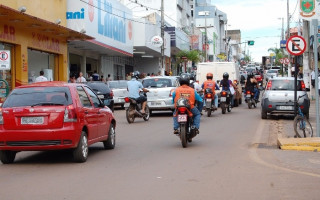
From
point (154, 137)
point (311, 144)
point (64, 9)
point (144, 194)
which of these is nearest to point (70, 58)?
point (64, 9)

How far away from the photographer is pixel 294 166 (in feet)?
31.6

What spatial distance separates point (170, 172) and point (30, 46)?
62.9 ft

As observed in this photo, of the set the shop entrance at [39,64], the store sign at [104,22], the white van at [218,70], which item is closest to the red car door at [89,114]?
the shop entrance at [39,64]

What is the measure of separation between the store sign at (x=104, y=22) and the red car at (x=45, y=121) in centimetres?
1919

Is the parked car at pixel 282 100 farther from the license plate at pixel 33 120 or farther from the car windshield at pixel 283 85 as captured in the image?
the license plate at pixel 33 120

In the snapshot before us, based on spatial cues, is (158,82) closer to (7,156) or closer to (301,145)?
(301,145)

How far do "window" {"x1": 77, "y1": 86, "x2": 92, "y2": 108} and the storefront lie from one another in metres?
9.51

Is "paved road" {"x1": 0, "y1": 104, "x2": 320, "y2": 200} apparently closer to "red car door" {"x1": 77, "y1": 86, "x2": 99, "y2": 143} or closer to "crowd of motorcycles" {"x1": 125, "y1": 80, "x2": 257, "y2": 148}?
"crowd of motorcycles" {"x1": 125, "y1": 80, "x2": 257, "y2": 148}

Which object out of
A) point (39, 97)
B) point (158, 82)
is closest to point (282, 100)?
point (158, 82)

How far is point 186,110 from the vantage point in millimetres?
12328

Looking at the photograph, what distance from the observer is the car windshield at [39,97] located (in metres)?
10.1

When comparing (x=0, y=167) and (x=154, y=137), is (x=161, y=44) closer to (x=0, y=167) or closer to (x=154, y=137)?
(x=154, y=137)

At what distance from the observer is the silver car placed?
858 inches

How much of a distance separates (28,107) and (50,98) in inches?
18.4
